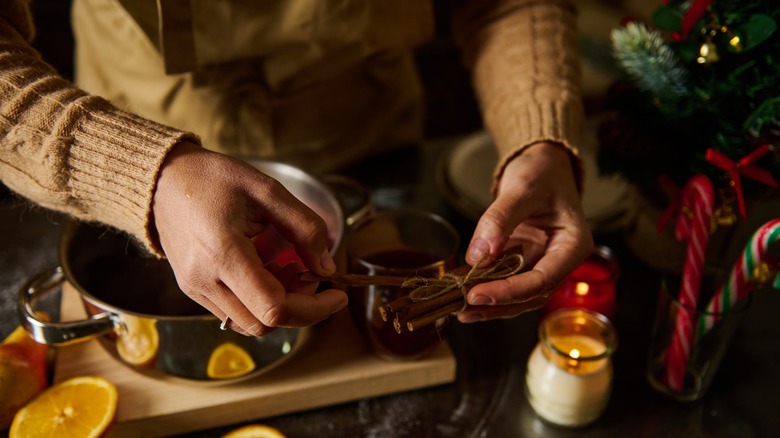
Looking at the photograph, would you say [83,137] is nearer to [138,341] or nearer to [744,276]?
[138,341]

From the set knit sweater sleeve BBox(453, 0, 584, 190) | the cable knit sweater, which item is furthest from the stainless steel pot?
knit sweater sleeve BBox(453, 0, 584, 190)

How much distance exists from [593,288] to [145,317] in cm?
57

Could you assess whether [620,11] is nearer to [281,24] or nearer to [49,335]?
[281,24]

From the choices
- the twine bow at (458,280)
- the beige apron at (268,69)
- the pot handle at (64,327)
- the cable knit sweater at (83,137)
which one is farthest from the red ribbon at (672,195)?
the pot handle at (64,327)

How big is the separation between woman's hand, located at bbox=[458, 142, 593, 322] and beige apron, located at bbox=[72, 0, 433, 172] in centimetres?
33

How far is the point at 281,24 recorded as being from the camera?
924mm

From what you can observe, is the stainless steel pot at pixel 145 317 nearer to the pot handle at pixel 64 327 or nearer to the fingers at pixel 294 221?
the pot handle at pixel 64 327

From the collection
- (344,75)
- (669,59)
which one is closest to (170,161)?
(344,75)

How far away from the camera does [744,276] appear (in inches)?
30.7

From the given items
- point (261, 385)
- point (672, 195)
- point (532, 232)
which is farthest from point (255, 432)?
point (672, 195)

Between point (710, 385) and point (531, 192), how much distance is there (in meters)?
0.38

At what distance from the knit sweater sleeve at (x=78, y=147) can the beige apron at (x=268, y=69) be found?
0.21 meters

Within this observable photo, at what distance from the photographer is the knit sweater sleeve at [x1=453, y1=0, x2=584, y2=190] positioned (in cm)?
84

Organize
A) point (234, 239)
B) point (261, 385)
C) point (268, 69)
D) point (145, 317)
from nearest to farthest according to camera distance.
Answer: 1. point (234, 239)
2. point (145, 317)
3. point (261, 385)
4. point (268, 69)
